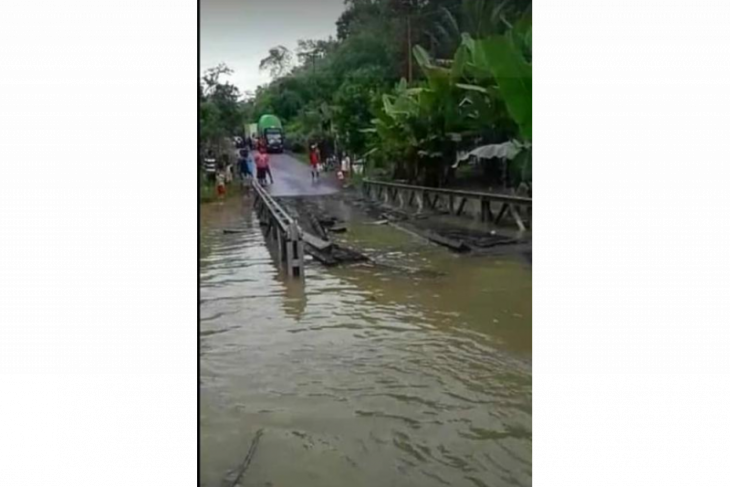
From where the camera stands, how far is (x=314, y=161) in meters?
7.93

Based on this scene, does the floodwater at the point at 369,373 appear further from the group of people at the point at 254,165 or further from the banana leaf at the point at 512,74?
the group of people at the point at 254,165

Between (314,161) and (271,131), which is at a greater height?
(271,131)

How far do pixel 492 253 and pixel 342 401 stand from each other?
3522mm

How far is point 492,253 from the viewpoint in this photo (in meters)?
6.29

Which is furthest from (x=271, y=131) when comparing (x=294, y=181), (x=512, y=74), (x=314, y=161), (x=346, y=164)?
(x=512, y=74)

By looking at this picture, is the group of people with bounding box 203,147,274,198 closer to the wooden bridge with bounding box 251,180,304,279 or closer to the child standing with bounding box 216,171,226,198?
the child standing with bounding box 216,171,226,198

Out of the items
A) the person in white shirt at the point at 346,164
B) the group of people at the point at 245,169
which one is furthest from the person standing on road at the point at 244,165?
the person in white shirt at the point at 346,164

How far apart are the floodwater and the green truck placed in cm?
136

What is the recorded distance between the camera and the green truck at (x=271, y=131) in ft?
22.1

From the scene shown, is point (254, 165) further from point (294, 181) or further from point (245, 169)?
point (294, 181)

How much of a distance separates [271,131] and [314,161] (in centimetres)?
111

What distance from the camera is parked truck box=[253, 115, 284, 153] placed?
674 centimetres

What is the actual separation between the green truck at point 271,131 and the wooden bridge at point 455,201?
6.52 feet
